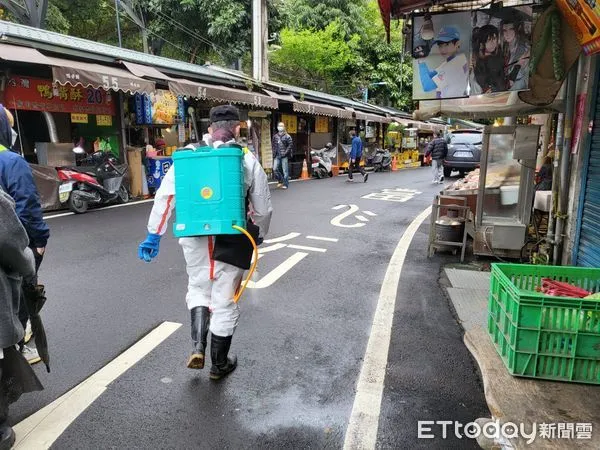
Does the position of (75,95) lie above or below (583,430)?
above

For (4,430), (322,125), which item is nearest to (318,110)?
(322,125)

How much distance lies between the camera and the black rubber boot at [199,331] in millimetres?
3290

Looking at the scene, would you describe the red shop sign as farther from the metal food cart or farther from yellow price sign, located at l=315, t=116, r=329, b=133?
yellow price sign, located at l=315, t=116, r=329, b=133

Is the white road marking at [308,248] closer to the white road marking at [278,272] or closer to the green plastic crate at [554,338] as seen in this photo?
the white road marking at [278,272]

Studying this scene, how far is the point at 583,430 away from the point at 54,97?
38.7 feet

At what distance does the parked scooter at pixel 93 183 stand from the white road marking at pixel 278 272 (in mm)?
Result: 5631

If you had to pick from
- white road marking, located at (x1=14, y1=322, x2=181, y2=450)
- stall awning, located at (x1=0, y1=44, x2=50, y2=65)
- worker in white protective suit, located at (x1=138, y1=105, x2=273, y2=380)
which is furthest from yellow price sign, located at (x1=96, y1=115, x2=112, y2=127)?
worker in white protective suit, located at (x1=138, y1=105, x2=273, y2=380)

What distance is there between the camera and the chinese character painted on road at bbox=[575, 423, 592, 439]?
2.06 m

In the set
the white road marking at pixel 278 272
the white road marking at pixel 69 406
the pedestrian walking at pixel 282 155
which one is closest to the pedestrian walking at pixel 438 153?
the pedestrian walking at pixel 282 155

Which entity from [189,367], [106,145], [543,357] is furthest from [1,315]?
[106,145]

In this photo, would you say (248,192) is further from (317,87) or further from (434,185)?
(317,87)

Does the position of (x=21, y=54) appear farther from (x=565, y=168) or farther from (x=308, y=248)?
(x=565, y=168)

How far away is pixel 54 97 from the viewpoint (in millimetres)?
10711

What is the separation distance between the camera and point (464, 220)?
6.96 m
